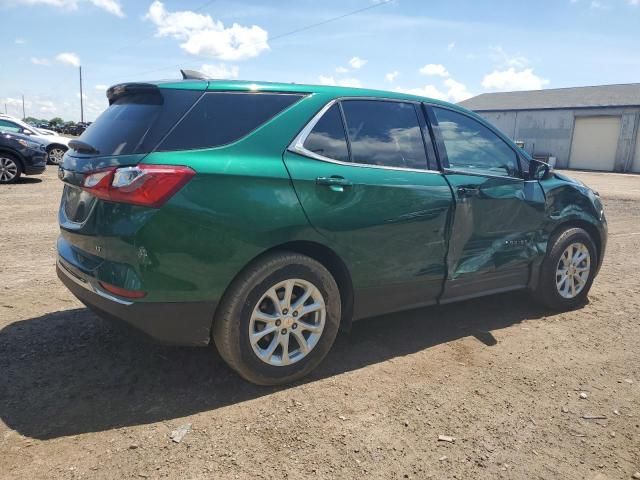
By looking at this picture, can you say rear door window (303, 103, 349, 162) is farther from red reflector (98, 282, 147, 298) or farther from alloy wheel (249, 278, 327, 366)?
red reflector (98, 282, 147, 298)

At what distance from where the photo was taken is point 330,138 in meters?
3.17

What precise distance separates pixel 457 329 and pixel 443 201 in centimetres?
121

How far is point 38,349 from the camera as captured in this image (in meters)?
3.39

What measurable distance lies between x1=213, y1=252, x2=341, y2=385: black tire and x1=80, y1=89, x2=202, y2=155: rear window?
0.90 m

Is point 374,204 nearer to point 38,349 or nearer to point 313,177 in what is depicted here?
point 313,177

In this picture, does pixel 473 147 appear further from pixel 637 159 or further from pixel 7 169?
pixel 637 159

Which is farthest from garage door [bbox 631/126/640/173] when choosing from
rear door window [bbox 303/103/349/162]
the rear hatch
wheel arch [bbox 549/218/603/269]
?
the rear hatch

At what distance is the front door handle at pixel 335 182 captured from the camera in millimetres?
3023

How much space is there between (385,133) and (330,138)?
50cm

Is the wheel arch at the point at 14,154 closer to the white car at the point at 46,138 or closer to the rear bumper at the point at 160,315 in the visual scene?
the white car at the point at 46,138

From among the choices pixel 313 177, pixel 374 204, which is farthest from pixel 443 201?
pixel 313 177

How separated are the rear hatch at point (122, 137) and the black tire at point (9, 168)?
10200mm

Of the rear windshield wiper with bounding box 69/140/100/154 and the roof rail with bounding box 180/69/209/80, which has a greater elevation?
the roof rail with bounding box 180/69/209/80

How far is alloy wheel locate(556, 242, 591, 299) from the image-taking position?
4.59 metres
